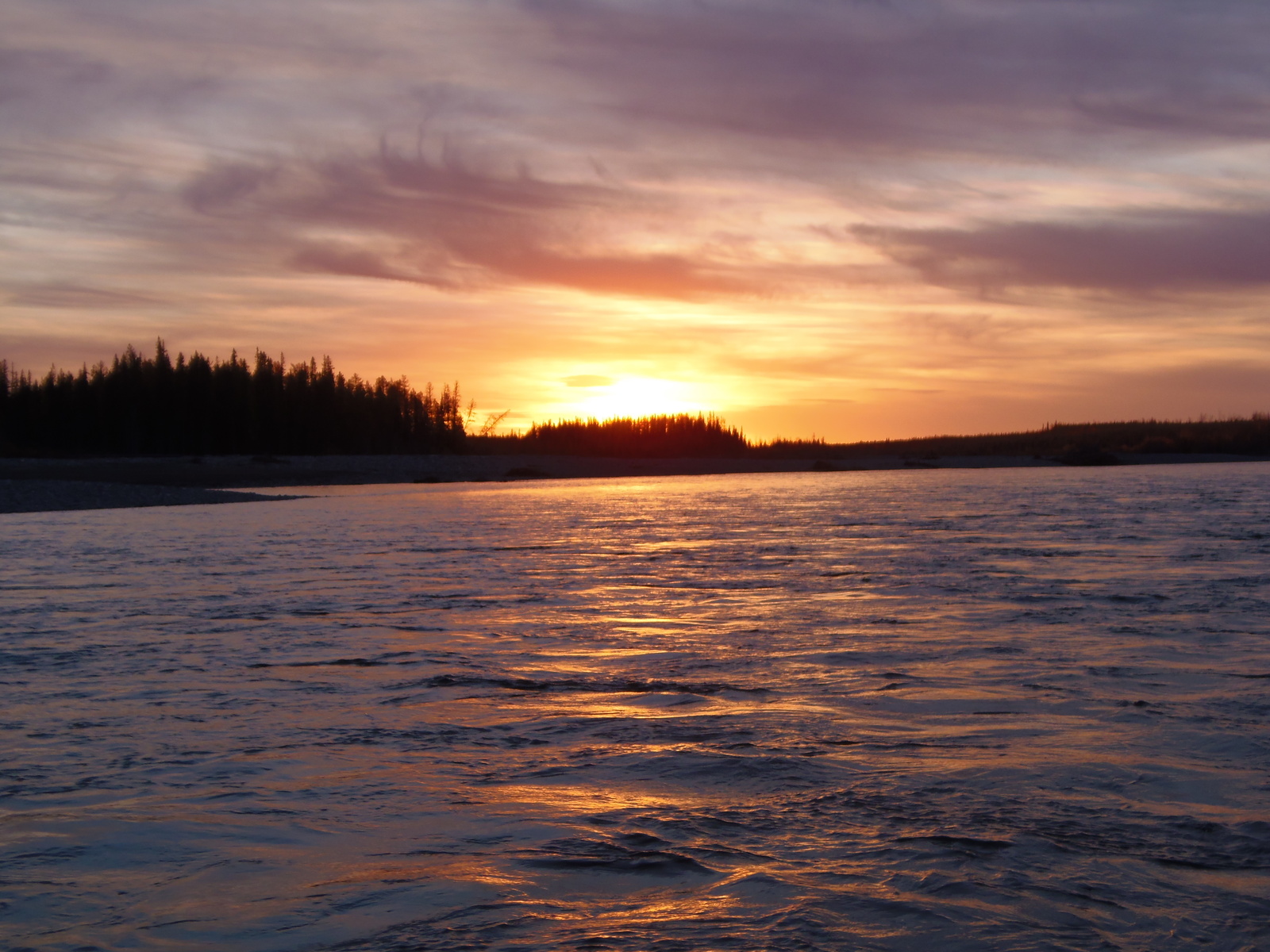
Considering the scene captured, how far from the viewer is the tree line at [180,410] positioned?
88.2 metres

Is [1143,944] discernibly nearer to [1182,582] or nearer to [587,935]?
[587,935]

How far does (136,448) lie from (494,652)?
285 feet

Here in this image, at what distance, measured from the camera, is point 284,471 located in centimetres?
6206

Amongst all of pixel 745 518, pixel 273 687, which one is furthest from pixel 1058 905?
pixel 745 518

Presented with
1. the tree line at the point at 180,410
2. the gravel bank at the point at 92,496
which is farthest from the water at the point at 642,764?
the tree line at the point at 180,410

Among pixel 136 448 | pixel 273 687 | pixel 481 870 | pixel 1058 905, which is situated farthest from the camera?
pixel 136 448

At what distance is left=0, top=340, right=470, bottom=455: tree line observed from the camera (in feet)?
289

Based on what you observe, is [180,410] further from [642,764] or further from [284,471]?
[642,764]

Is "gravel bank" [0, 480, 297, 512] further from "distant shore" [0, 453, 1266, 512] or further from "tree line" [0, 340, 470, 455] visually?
"tree line" [0, 340, 470, 455]

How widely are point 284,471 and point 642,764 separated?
59.8 meters

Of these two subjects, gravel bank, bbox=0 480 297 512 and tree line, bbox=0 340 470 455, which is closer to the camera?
gravel bank, bbox=0 480 297 512

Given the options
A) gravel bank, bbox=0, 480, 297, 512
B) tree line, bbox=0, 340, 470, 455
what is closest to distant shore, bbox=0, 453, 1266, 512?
gravel bank, bbox=0, 480, 297, 512

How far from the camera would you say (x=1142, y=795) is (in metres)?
5.36

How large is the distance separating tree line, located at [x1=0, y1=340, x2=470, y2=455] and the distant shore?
19174 mm
